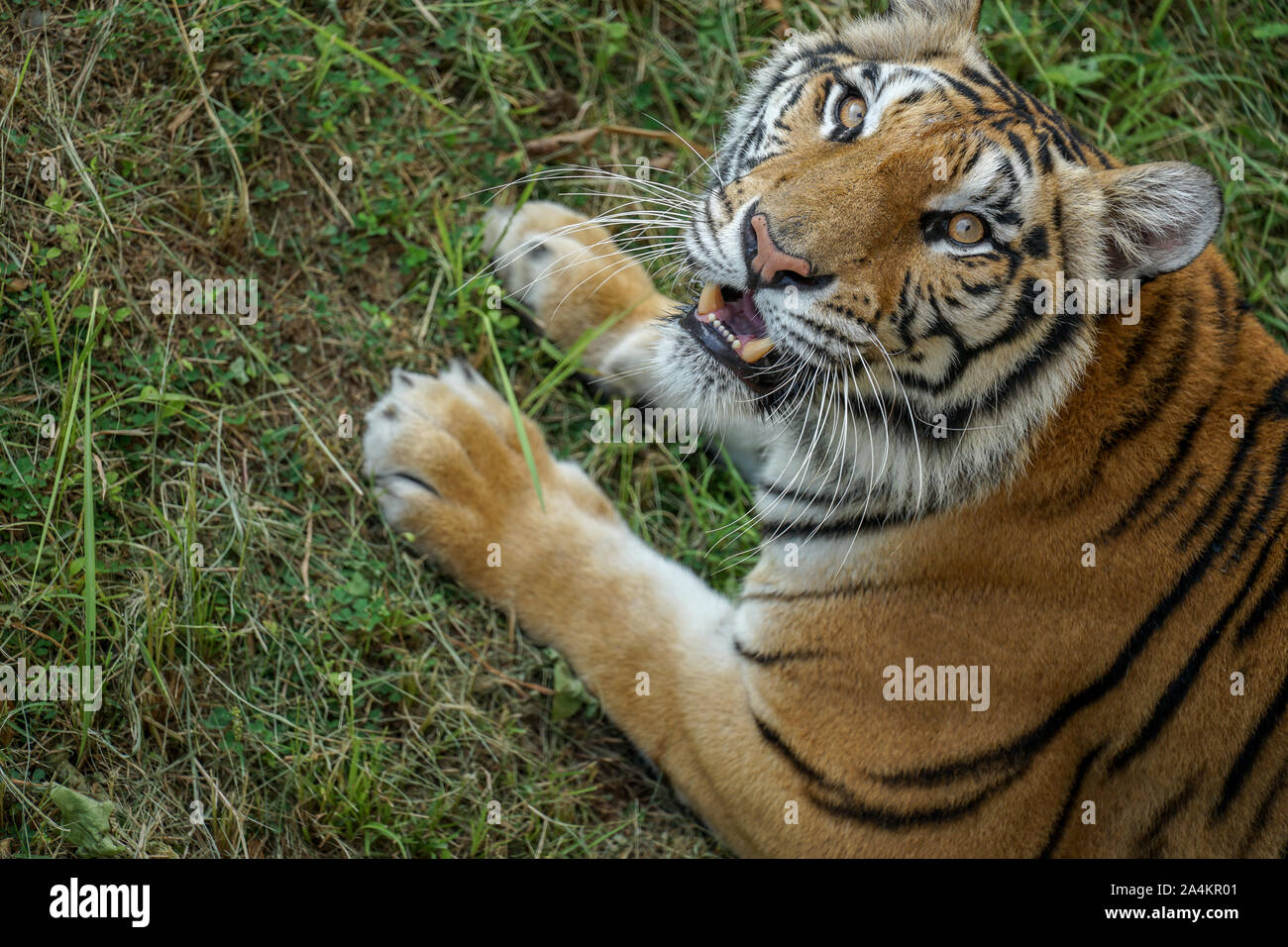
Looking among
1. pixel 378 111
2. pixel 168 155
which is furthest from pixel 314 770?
pixel 378 111

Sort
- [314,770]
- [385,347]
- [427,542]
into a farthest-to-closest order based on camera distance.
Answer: [385,347]
[427,542]
[314,770]

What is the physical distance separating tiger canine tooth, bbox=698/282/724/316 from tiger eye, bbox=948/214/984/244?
1.62 feet

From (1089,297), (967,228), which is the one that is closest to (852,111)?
(967,228)

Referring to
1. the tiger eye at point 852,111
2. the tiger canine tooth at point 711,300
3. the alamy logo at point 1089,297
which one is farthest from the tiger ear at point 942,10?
the tiger canine tooth at point 711,300

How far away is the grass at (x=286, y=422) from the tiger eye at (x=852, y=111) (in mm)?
1180

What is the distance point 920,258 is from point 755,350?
37cm

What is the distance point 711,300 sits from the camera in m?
2.42

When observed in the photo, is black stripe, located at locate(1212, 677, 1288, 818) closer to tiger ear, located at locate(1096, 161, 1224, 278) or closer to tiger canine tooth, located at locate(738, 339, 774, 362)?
tiger ear, located at locate(1096, 161, 1224, 278)

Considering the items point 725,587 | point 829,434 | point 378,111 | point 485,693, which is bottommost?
point 485,693

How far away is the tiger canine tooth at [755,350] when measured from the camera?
7.68 ft

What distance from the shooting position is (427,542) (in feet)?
9.68
